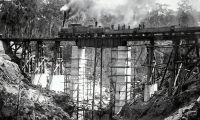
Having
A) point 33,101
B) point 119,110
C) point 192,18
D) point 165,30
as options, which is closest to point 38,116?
point 33,101

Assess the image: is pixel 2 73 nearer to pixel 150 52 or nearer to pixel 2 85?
pixel 2 85

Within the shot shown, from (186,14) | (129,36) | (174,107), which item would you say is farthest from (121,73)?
(186,14)

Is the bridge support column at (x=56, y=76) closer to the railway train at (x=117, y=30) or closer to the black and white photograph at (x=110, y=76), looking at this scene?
the black and white photograph at (x=110, y=76)

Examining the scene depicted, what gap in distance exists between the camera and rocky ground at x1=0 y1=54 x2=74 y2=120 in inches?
1067

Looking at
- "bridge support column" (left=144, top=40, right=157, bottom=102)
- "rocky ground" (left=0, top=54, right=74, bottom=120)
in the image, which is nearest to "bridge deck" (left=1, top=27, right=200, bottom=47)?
"bridge support column" (left=144, top=40, right=157, bottom=102)

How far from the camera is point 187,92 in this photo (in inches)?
738

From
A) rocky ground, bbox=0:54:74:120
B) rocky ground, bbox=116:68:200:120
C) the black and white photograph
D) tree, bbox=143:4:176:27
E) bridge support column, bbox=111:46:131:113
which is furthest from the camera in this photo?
tree, bbox=143:4:176:27

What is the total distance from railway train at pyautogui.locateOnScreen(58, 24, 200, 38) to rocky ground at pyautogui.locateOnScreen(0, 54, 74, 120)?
6055mm

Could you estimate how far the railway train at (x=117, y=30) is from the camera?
2405 centimetres

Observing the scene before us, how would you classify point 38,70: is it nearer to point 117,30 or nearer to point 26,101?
point 26,101

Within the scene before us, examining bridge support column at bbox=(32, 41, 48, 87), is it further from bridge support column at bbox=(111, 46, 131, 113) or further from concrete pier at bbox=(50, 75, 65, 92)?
bridge support column at bbox=(111, 46, 131, 113)

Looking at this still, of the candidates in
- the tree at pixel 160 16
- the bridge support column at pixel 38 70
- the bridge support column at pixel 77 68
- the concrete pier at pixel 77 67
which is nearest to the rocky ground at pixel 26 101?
the bridge support column at pixel 77 68

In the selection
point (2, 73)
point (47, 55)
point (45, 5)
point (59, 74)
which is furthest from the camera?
point (45, 5)

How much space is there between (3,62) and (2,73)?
1.92 m
